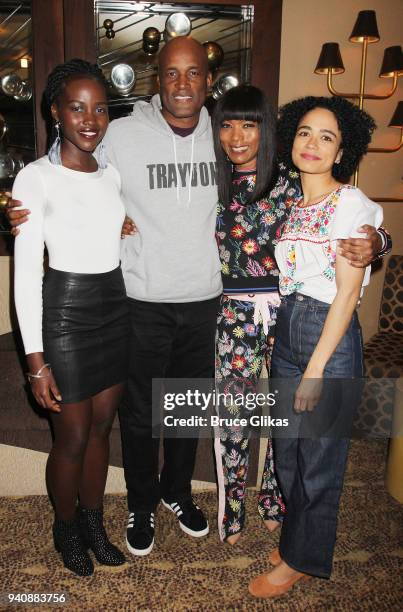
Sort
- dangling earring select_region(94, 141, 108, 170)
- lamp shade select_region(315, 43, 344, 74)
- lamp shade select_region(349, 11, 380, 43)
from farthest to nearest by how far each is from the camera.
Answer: lamp shade select_region(315, 43, 344, 74) → lamp shade select_region(349, 11, 380, 43) → dangling earring select_region(94, 141, 108, 170)

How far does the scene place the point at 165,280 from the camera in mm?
1650

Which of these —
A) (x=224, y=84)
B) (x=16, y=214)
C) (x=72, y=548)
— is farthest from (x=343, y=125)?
(x=224, y=84)

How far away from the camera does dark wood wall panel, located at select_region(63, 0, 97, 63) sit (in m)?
2.89

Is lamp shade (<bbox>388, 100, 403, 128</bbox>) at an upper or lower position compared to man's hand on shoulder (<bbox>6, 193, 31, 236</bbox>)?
upper

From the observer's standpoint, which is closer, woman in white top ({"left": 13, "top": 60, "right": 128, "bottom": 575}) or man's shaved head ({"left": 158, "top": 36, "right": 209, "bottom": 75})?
woman in white top ({"left": 13, "top": 60, "right": 128, "bottom": 575})

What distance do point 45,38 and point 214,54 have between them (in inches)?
40.3

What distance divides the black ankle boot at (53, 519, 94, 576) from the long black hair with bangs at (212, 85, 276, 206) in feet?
4.10

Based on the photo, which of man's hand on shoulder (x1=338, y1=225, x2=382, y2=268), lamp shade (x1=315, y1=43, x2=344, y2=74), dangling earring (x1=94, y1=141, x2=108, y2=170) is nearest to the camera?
man's hand on shoulder (x1=338, y1=225, x2=382, y2=268)

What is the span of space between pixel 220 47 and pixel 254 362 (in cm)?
218

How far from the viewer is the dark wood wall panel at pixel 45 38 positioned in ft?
9.47

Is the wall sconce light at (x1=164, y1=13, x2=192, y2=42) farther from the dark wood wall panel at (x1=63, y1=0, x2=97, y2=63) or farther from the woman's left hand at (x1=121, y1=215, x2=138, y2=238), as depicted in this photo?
the woman's left hand at (x1=121, y1=215, x2=138, y2=238)

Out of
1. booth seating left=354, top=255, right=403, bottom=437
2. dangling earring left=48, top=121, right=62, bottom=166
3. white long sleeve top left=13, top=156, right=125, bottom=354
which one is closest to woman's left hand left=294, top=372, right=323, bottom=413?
white long sleeve top left=13, top=156, right=125, bottom=354

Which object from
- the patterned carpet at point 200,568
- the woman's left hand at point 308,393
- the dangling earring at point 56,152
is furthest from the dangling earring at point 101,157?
the patterned carpet at point 200,568

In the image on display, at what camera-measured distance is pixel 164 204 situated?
1619 millimetres
